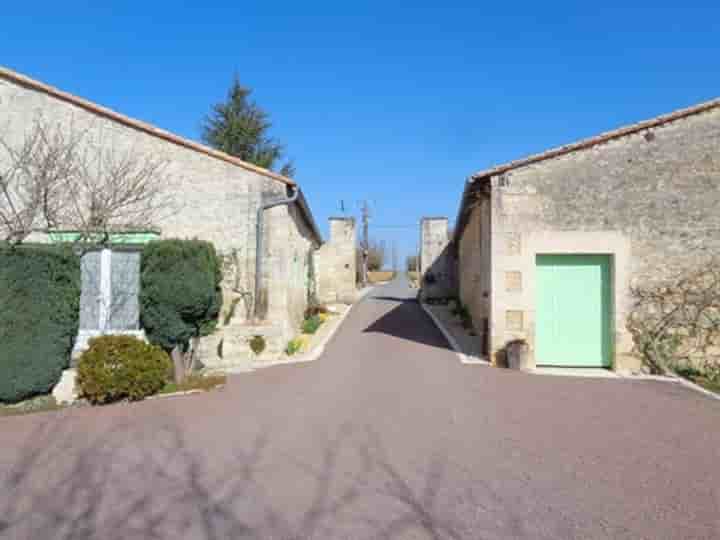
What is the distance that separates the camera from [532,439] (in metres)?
5.50

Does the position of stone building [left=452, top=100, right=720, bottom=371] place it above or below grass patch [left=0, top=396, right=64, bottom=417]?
above

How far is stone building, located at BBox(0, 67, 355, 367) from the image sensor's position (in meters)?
10.4

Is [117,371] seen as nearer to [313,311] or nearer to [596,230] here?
[596,230]

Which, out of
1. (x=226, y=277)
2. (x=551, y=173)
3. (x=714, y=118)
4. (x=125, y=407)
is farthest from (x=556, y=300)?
(x=125, y=407)

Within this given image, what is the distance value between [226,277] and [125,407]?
4089 mm

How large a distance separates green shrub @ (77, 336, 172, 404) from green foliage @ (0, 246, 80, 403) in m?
0.46

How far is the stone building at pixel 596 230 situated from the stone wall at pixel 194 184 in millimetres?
4930

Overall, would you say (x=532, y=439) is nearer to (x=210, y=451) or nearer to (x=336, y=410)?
(x=336, y=410)

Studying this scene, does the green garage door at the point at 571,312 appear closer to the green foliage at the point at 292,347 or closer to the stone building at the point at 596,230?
the stone building at the point at 596,230

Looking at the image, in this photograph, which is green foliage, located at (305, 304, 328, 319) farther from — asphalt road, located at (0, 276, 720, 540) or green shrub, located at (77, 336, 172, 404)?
green shrub, located at (77, 336, 172, 404)

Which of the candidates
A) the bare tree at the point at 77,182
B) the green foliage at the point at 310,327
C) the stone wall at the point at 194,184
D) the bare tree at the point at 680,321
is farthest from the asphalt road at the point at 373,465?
the green foliage at the point at 310,327

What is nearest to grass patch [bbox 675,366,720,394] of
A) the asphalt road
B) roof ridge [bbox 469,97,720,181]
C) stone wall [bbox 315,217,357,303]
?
the asphalt road

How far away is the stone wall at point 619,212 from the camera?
9.27m

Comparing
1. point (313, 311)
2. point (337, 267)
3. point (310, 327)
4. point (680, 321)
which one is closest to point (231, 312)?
point (310, 327)
